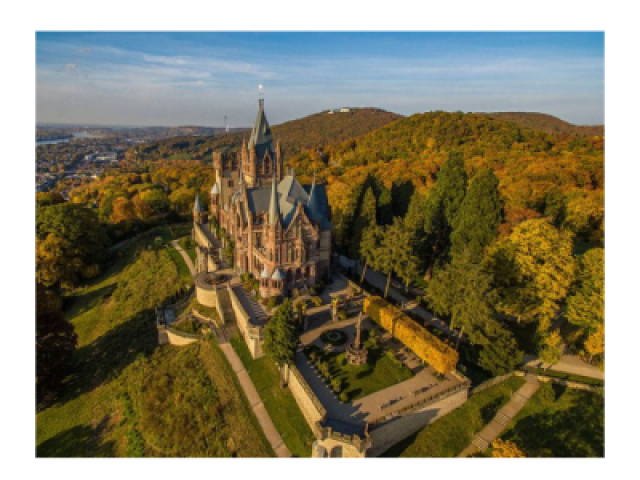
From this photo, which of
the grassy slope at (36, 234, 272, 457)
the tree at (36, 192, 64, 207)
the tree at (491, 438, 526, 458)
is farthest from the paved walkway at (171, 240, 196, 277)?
the tree at (491, 438, 526, 458)

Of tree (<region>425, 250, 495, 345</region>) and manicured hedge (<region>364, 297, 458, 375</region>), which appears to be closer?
manicured hedge (<region>364, 297, 458, 375</region>)

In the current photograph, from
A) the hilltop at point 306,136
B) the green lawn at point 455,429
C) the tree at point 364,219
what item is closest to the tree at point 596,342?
the green lawn at point 455,429

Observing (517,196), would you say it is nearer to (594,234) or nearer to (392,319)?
(594,234)

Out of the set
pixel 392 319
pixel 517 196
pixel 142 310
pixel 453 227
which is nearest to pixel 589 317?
pixel 392 319

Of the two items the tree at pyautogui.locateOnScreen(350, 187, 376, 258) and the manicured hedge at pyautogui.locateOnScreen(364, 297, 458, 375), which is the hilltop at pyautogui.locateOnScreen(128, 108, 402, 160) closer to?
the tree at pyautogui.locateOnScreen(350, 187, 376, 258)

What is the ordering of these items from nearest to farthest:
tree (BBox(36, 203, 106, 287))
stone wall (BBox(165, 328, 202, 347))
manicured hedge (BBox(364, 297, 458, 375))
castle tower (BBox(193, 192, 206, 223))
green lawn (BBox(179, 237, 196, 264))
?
manicured hedge (BBox(364, 297, 458, 375))
stone wall (BBox(165, 328, 202, 347))
tree (BBox(36, 203, 106, 287))
green lawn (BBox(179, 237, 196, 264))
castle tower (BBox(193, 192, 206, 223))

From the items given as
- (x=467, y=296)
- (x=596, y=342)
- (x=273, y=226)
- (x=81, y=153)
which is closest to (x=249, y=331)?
(x=273, y=226)
